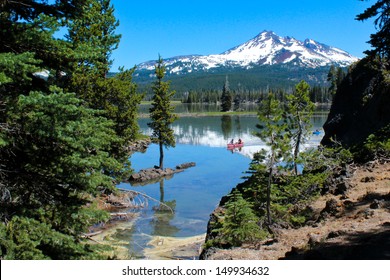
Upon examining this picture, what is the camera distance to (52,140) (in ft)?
24.9

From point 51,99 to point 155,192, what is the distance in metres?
26.0

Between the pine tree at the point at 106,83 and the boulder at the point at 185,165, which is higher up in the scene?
the pine tree at the point at 106,83

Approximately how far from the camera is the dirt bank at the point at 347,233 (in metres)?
8.52

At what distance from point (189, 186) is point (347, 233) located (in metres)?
24.4

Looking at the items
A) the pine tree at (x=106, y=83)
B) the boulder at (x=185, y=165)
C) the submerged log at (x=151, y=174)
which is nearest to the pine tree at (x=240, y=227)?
the pine tree at (x=106, y=83)

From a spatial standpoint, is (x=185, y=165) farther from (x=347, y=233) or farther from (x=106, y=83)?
(x=347, y=233)

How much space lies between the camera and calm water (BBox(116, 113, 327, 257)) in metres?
22.0

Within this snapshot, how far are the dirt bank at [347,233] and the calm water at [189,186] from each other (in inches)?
313

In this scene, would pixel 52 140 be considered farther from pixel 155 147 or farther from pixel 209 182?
pixel 155 147

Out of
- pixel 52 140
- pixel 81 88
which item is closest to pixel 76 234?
pixel 52 140

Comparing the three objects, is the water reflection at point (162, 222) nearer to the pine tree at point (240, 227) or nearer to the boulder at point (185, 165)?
the pine tree at point (240, 227)

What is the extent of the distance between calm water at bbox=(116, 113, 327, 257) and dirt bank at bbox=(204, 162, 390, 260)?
313 inches

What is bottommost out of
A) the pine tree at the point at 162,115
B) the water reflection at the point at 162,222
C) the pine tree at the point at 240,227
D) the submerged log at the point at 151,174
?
the water reflection at the point at 162,222
